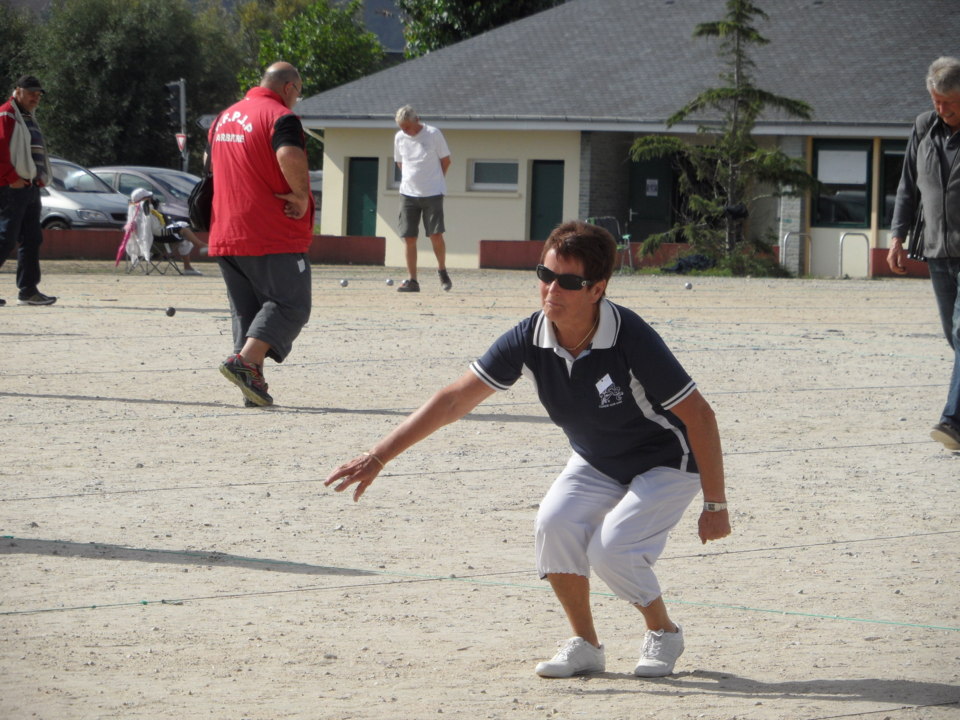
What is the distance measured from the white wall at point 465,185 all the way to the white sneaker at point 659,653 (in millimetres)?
28520

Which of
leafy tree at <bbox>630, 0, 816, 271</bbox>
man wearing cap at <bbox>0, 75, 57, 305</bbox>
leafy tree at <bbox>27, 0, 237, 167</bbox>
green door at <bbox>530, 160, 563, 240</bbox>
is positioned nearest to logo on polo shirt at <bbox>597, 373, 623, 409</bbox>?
man wearing cap at <bbox>0, 75, 57, 305</bbox>

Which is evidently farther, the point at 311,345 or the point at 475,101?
the point at 475,101

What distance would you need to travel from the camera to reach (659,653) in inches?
172

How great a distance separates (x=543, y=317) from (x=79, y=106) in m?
49.3

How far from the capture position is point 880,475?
7258mm

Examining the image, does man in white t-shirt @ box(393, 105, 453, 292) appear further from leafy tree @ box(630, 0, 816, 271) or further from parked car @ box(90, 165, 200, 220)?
parked car @ box(90, 165, 200, 220)

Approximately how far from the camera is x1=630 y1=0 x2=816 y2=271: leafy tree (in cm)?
2730

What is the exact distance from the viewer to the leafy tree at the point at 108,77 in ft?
168

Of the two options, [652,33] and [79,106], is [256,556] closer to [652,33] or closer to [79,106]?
[652,33]

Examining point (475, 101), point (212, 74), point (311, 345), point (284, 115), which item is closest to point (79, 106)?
point (212, 74)

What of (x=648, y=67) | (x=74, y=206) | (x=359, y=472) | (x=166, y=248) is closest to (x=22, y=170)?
(x=166, y=248)

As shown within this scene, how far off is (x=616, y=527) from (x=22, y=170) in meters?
10.7

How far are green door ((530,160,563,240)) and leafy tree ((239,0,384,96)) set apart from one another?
64.6ft

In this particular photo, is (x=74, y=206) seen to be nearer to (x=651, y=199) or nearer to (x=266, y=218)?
(x=651, y=199)
